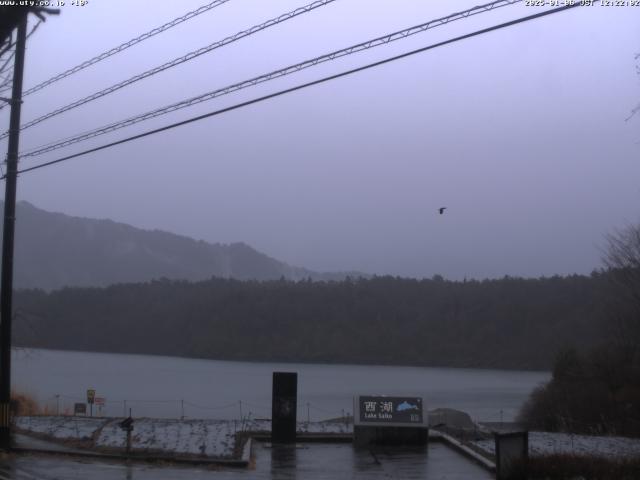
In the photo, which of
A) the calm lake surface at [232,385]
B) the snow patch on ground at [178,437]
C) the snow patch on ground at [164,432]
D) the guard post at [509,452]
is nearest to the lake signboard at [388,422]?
the snow patch on ground at [164,432]

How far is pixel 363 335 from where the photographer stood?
86.9 metres

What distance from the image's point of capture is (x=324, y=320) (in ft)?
294

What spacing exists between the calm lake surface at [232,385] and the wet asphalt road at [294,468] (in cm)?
1799

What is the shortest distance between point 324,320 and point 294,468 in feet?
240

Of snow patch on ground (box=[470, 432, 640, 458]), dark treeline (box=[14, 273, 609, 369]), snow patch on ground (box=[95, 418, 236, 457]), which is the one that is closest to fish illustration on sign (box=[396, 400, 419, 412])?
snow patch on ground (box=[470, 432, 640, 458])

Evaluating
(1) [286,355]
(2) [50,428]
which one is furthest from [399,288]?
(2) [50,428]

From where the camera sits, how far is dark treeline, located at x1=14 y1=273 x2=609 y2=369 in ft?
256

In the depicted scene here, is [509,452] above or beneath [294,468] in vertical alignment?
above

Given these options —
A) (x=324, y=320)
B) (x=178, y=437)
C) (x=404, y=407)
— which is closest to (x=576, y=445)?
(x=404, y=407)

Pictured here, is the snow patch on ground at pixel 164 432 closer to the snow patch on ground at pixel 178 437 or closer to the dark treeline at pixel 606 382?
the snow patch on ground at pixel 178 437

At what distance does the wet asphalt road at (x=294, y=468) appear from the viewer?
603 inches

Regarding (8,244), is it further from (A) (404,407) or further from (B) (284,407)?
(A) (404,407)

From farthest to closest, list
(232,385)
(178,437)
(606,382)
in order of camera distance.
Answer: (232,385) < (606,382) < (178,437)

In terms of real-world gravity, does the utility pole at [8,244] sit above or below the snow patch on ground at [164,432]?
above
